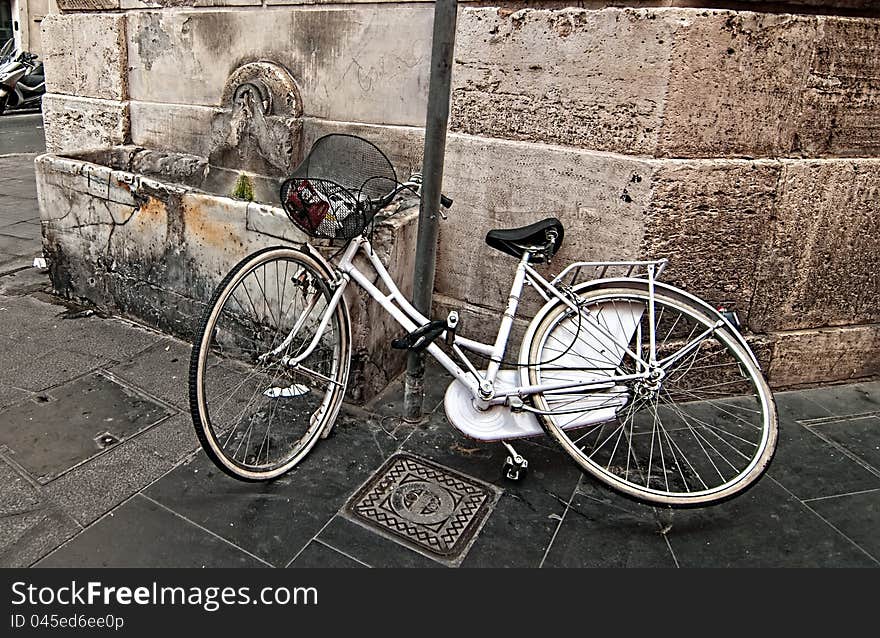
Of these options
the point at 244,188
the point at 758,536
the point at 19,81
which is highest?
the point at 19,81

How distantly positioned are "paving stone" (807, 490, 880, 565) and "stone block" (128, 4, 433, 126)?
2.78m

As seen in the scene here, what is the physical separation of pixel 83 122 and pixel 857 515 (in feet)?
19.0

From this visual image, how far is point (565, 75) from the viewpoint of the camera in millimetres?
3215

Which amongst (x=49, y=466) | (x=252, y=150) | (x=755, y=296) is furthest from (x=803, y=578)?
(x=252, y=150)

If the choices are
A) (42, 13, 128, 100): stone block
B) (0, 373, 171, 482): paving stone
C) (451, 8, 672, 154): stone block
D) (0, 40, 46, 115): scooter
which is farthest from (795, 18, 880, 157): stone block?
(0, 40, 46, 115): scooter

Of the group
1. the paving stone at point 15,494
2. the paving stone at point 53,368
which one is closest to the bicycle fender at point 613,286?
the paving stone at point 15,494

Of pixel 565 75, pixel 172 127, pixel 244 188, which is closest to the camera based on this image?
pixel 565 75

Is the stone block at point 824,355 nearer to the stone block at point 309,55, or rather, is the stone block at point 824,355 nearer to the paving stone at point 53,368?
the stone block at point 309,55

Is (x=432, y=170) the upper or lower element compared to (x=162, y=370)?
upper

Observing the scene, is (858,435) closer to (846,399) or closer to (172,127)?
(846,399)

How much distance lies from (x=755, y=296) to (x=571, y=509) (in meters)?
1.58

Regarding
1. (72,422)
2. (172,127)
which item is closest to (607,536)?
(72,422)

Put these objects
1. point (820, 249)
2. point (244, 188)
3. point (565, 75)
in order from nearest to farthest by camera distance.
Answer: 1. point (565, 75)
2. point (820, 249)
3. point (244, 188)

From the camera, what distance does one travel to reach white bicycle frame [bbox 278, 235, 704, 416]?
271 centimetres
